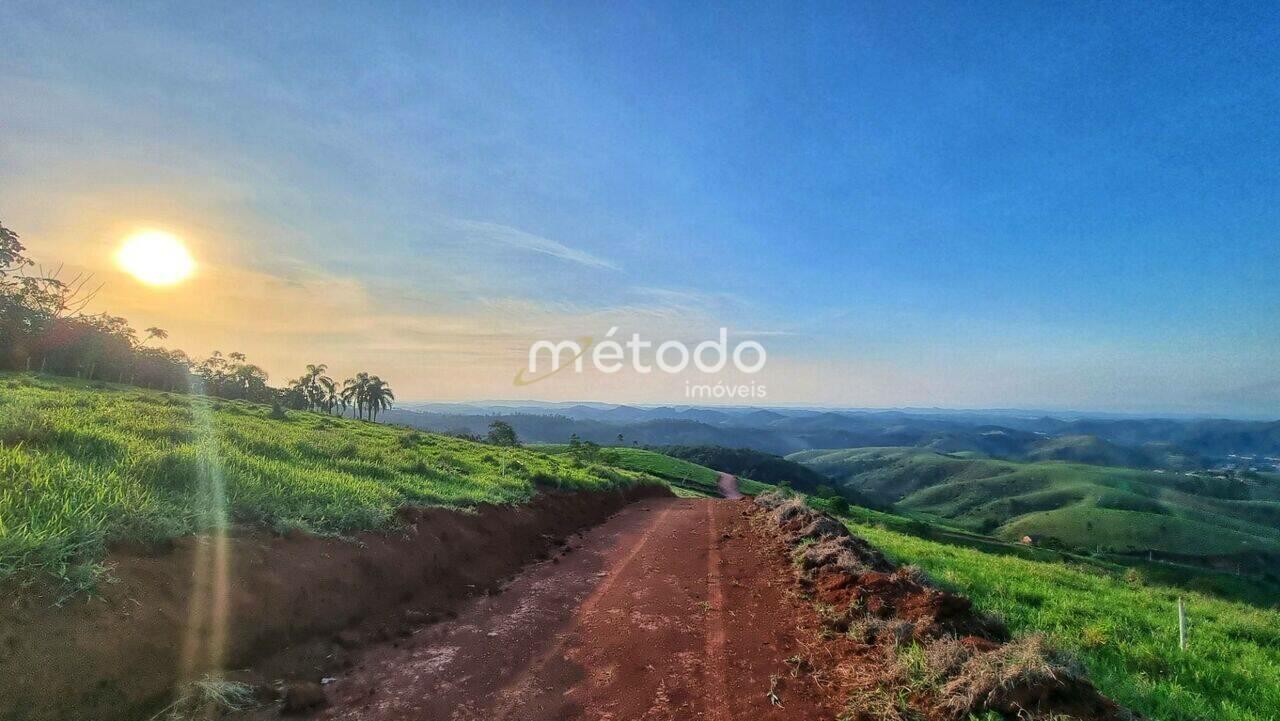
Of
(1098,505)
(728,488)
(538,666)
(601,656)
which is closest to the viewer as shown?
(538,666)

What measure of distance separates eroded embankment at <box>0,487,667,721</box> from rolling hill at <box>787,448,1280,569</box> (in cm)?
11171

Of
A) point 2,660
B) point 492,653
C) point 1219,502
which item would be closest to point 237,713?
point 2,660

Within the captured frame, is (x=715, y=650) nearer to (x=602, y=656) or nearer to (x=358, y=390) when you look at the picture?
(x=602, y=656)

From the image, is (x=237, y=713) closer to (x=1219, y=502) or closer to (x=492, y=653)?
(x=492, y=653)

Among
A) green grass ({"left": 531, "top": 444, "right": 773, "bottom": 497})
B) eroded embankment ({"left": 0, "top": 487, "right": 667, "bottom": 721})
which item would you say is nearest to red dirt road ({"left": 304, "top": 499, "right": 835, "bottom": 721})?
eroded embankment ({"left": 0, "top": 487, "right": 667, "bottom": 721})

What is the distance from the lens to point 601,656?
658 cm

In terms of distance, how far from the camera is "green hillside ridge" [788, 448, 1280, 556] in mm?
92812

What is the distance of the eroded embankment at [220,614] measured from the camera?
442cm

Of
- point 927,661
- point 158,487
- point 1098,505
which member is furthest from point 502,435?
point 1098,505

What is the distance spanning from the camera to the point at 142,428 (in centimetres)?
1188

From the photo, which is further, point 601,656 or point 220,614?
point 601,656

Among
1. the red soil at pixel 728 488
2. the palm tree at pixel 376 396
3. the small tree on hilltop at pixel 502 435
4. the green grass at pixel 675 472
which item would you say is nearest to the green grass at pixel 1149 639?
the green grass at pixel 675 472

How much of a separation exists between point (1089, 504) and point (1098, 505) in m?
2.50

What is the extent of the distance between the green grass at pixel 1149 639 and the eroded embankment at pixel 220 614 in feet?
29.9
